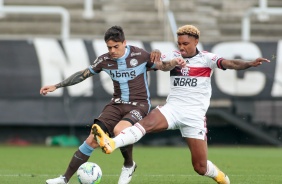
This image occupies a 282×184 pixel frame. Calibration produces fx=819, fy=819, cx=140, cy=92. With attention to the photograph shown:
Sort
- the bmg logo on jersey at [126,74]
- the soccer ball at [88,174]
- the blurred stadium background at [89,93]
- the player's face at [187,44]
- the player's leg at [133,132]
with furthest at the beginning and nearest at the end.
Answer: the blurred stadium background at [89,93], the bmg logo on jersey at [126,74], the player's face at [187,44], the soccer ball at [88,174], the player's leg at [133,132]

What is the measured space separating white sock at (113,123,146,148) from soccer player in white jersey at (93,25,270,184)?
9.8 inches

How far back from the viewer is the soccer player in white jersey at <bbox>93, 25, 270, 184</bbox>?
10109 mm

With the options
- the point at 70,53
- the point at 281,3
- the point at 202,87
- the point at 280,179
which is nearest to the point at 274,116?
the point at 70,53

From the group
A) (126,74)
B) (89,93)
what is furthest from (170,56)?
(89,93)

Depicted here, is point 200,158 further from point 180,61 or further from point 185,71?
point 180,61

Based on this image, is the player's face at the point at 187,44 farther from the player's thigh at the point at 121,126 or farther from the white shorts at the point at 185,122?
the player's thigh at the point at 121,126

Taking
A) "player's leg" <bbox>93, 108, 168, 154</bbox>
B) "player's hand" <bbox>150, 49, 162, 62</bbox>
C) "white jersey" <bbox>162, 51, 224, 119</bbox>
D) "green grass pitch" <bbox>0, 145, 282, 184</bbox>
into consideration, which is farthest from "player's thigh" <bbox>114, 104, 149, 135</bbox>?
"green grass pitch" <bbox>0, 145, 282, 184</bbox>

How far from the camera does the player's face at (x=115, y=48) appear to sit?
10.2 meters

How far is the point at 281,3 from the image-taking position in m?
26.6

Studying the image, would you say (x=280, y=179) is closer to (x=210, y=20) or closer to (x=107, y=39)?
(x=107, y=39)

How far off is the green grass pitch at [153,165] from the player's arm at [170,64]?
1.75 m

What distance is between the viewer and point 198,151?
33.2 feet

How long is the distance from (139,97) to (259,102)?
1030 cm

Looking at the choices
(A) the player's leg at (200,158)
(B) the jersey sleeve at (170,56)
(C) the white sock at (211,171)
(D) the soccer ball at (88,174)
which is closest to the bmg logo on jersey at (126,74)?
(B) the jersey sleeve at (170,56)
